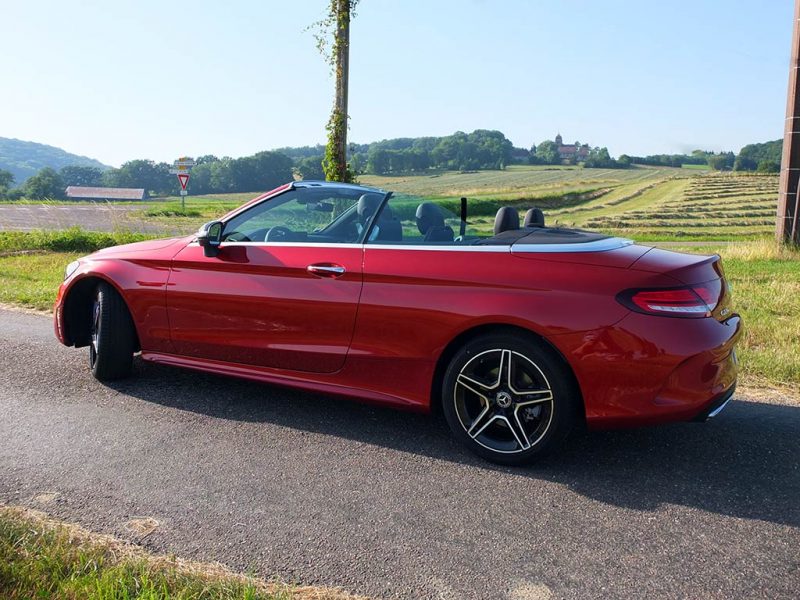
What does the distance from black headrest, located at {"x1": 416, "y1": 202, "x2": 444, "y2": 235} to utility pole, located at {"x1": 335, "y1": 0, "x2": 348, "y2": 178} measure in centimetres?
907

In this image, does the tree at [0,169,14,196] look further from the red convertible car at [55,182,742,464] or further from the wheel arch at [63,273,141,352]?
the red convertible car at [55,182,742,464]

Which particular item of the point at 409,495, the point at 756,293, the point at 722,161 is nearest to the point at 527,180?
the point at 722,161

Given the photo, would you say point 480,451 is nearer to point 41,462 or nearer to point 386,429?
point 386,429

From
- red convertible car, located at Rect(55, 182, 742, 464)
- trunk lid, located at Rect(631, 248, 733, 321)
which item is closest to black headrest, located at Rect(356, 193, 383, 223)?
red convertible car, located at Rect(55, 182, 742, 464)

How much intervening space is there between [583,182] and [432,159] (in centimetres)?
1789

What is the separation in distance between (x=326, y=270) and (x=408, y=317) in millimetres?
589

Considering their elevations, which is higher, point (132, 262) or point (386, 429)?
point (132, 262)

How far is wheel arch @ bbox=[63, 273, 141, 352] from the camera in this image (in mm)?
5060

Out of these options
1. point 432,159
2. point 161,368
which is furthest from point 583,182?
point 161,368

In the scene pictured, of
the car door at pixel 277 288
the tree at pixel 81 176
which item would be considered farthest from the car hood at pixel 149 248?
the tree at pixel 81 176

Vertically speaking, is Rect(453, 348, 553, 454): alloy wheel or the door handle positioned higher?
the door handle

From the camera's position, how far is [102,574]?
2.44 meters

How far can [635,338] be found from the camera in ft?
10.9

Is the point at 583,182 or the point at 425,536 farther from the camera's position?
the point at 583,182
